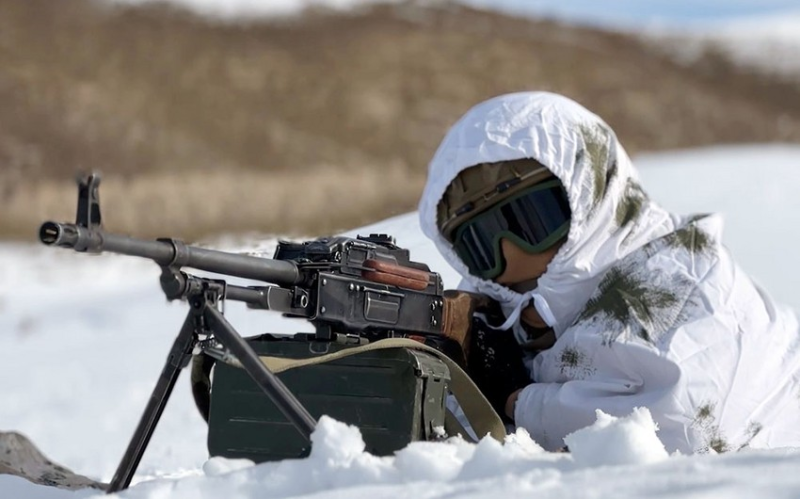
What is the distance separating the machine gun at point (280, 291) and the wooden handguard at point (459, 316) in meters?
0.05

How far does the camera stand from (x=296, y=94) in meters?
21.9

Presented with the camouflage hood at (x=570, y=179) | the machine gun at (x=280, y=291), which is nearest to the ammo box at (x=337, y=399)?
the machine gun at (x=280, y=291)

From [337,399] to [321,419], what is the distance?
71cm

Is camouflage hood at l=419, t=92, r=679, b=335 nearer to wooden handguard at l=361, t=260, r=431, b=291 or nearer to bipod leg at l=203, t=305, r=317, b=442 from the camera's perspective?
wooden handguard at l=361, t=260, r=431, b=291

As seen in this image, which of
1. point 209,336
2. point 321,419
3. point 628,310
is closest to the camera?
point 321,419

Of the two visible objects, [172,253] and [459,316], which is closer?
[172,253]

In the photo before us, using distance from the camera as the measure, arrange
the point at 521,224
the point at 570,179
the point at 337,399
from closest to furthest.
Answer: the point at 337,399 < the point at 570,179 < the point at 521,224

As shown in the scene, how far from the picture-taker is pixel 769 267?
689 cm

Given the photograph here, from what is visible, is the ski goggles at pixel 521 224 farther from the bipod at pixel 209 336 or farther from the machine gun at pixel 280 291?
the bipod at pixel 209 336

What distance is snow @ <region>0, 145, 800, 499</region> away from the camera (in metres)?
2.38

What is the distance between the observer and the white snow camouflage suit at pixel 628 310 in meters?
3.52

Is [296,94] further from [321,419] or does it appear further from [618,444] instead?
[618,444]

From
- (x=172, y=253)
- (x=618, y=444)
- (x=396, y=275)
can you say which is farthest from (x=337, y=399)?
(x=618, y=444)

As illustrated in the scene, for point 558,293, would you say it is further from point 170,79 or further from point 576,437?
point 170,79
